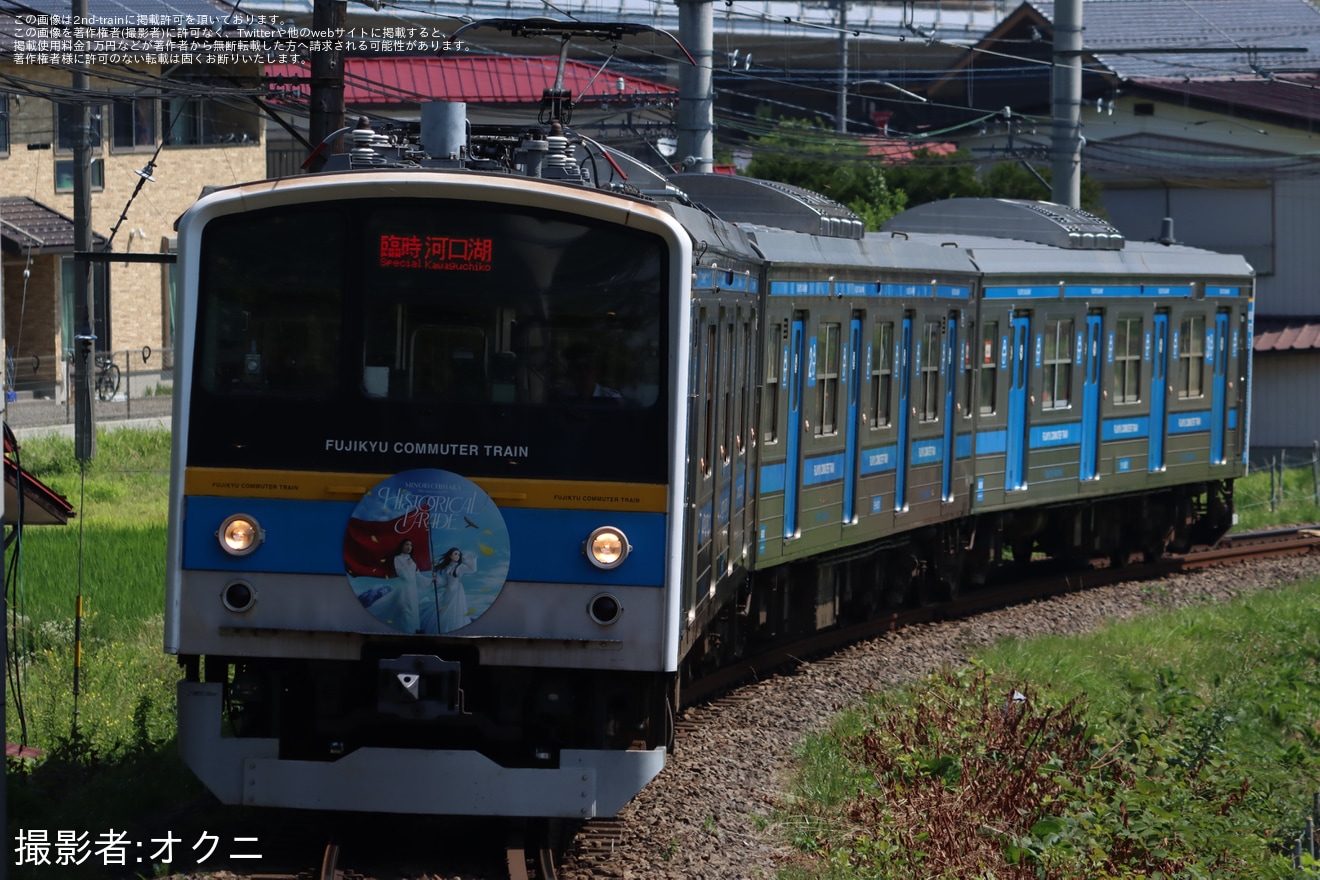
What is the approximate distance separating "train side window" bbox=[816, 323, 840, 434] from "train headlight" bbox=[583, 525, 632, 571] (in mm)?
5298

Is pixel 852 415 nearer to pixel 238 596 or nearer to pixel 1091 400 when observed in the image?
pixel 1091 400

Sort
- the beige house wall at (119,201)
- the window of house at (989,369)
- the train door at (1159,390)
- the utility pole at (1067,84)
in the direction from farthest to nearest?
the beige house wall at (119,201)
the utility pole at (1067,84)
the train door at (1159,390)
the window of house at (989,369)

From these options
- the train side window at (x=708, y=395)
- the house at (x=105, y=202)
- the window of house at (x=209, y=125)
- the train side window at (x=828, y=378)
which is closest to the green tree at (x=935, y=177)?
the window of house at (x=209, y=125)

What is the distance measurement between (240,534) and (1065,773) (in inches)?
166

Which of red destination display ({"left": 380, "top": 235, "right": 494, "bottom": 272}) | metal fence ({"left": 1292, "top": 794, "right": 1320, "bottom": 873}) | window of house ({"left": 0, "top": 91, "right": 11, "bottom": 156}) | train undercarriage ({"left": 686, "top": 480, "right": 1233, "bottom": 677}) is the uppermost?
window of house ({"left": 0, "top": 91, "right": 11, "bottom": 156})

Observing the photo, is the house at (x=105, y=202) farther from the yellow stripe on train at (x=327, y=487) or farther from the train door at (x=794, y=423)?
the yellow stripe on train at (x=327, y=487)

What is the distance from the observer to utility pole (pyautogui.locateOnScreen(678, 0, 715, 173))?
48.3ft

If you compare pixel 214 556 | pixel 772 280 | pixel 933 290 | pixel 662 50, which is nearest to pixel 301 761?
pixel 214 556

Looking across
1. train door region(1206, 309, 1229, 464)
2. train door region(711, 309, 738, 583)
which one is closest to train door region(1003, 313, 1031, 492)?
train door region(1206, 309, 1229, 464)

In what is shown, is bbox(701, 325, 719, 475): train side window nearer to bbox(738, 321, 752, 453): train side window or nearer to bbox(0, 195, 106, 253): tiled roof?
bbox(738, 321, 752, 453): train side window

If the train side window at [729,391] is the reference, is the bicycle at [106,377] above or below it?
below

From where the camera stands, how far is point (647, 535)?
7.47 metres

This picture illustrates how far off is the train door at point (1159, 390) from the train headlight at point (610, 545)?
1144cm

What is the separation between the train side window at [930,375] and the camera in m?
14.5
